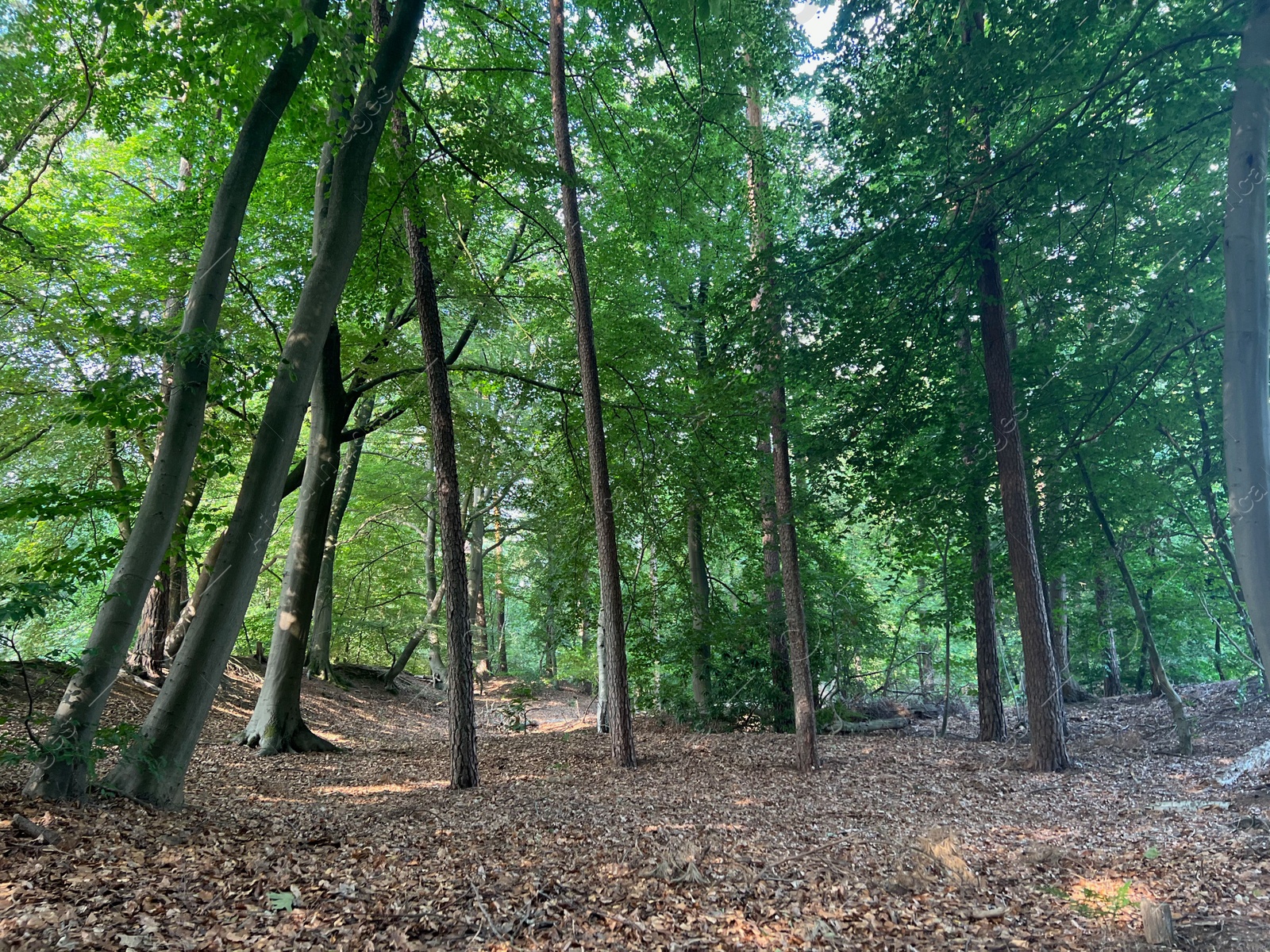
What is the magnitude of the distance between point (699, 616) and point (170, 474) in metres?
9.27

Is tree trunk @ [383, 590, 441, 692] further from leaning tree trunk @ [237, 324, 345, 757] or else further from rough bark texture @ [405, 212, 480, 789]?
rough bark texture @ [405, 212, 480, 789]

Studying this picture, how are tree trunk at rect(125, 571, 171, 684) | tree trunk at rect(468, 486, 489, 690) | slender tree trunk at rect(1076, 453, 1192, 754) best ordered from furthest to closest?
tree trunk at rect(468, 486, 489, 690), tree trunk at rect(125, 571, 171, 684), slender tree trunk at rect(1076, 453, 1192, 754)

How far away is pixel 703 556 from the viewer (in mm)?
13102

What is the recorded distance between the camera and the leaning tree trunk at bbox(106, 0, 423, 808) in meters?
4.64

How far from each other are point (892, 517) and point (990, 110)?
600cm

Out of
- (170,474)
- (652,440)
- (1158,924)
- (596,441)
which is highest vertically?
(652,440)

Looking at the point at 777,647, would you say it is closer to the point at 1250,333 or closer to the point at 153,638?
the point at 1250,333

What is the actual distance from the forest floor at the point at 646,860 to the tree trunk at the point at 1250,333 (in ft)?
7.03

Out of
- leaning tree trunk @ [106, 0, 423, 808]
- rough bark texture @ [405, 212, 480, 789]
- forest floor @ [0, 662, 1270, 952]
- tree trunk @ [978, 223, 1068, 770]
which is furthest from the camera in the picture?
tree trunk @ [978, 223, 1068, 770]

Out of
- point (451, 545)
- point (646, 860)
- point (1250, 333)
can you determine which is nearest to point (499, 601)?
point (451, 545)

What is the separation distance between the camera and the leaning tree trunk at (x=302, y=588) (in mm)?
9400

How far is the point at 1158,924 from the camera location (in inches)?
137

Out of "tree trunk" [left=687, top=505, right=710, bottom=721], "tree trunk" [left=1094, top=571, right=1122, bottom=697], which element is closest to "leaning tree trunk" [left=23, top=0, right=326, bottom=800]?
"tree trunk" [left=687, top=505, right=710, bottom=721]

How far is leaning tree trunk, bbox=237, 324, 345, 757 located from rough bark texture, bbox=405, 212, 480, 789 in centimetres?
287
